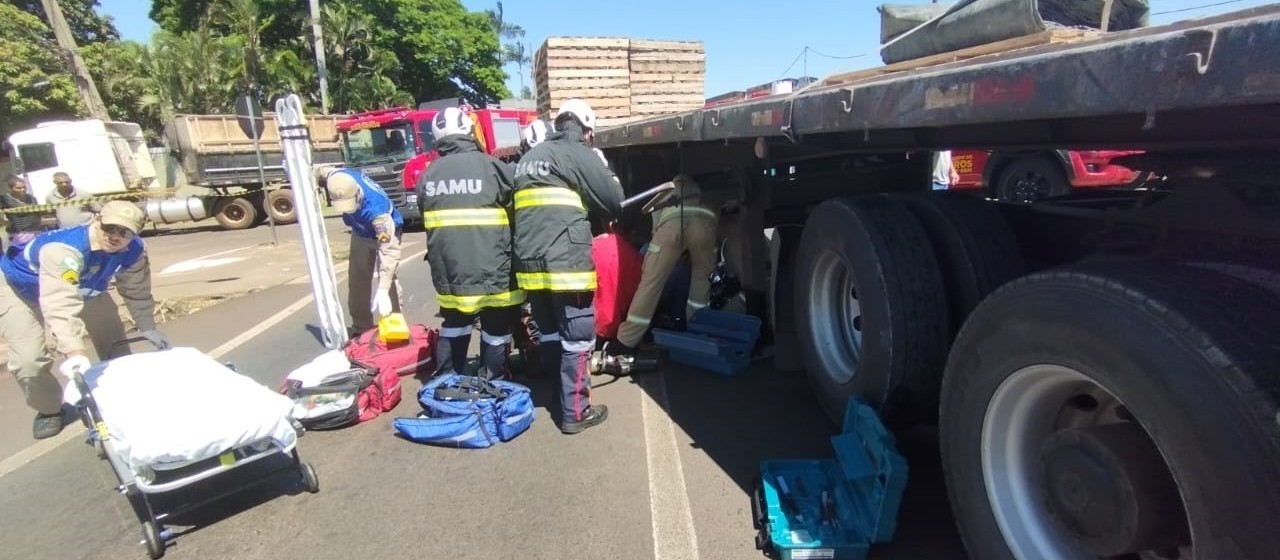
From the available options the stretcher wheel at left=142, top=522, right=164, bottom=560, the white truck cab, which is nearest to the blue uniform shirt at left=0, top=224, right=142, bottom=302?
the stretcher wheel at left=142, top=522, right=164, bottom=560

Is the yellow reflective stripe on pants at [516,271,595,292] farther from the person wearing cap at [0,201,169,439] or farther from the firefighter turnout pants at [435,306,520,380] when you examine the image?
the person wearing cap at [0,201,169,439]

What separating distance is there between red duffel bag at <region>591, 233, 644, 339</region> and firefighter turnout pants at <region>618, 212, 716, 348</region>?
15 cm

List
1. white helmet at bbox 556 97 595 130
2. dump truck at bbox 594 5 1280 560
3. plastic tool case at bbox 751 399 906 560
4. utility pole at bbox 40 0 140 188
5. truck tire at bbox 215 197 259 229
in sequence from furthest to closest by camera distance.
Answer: truck tire at bbox 215 197 259 229 → utility pole at bbox 40 0 140 188 → white helmet at bbox 556 97 595 130 → plastic tool case at bbox 751 399 906 560 → dump truck at bbox 594 5 1280 560

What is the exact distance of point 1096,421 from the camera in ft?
6.29

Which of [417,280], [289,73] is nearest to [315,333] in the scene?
[417,280]

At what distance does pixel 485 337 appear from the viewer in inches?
169

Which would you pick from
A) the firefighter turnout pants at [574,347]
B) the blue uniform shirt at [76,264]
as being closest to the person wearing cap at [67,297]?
the blue uniform shirt at [76,264]

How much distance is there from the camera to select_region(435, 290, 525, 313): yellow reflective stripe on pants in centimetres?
404

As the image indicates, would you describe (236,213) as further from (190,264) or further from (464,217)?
(464,217)

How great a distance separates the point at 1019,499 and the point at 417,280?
26.4 feet

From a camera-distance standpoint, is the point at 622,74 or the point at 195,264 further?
the point at 195,264

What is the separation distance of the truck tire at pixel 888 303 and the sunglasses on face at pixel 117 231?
380 cm

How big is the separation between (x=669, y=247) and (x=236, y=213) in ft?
57.2

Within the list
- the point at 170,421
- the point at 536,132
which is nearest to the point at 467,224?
the point at 536,132
